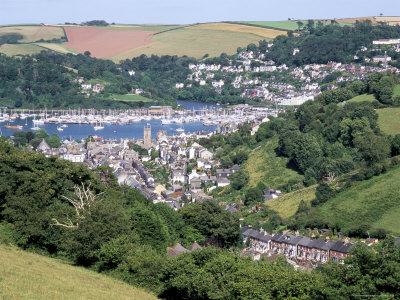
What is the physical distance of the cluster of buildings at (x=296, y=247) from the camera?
27531mm

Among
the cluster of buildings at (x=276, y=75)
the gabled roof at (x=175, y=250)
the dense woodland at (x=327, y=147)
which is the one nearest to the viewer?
the gabled roof at (x=175, y=250)

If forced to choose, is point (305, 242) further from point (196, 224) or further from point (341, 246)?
point (196, 224)

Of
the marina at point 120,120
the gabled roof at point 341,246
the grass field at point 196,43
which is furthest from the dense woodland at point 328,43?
the gabled roof at point 341,246

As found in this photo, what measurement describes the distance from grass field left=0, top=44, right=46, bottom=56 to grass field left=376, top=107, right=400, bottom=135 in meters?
94.5

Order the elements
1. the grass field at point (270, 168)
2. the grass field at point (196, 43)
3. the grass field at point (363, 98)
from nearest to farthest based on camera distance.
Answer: the grass field at point (270, 168) → the grass field at point (363, 98) → the grass field at point (196, 43)

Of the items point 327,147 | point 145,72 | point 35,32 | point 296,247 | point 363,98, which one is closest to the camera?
point 296,247

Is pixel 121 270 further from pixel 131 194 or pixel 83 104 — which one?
pixel 83 104

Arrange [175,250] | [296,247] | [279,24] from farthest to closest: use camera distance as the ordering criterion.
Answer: [279,24] < [296,247] < [175,250]

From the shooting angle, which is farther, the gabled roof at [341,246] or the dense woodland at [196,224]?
the gabled roof at [341,246]

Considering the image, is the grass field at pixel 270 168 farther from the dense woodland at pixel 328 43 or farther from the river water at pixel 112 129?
the dense woodland at pixel 328 43

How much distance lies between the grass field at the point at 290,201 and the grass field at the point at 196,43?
96149 mm

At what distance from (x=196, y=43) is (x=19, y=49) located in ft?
104

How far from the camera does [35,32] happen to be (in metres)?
151

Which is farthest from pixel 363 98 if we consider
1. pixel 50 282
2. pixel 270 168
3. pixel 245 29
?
pixel 245 29
